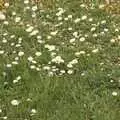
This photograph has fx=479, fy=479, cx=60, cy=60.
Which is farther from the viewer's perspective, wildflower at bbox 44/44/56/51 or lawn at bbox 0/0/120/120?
wildflower at bbox 44/44/56/51

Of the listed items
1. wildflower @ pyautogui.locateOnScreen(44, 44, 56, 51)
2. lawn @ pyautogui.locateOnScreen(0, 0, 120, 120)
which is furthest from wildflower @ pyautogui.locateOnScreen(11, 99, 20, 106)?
wildflower @ pyautogui.locateOnScreen(44, 44, 56, 51)

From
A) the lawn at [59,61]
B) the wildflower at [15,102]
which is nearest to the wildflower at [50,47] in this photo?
the lawn at [59,61]

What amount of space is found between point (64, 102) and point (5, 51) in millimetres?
2409

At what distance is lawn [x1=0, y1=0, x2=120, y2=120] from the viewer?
28.2 feet

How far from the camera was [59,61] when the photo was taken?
9664mm

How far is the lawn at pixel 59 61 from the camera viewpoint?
8.59 m

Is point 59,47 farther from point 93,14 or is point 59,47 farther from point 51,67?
point 93,14

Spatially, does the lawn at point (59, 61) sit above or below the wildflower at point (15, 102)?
above

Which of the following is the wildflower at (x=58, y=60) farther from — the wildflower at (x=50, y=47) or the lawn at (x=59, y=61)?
the wildflower at (x=50, y=47)

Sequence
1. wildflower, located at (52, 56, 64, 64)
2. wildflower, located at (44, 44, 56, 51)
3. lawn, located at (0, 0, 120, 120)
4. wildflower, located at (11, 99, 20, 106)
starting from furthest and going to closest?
wildflower, located at (44, 44, 56, 51), wildflower, located at (52, 56, 64, 64), wildflower, located at (11, 99, 20, 106), lawn, located at (0, 0, 120, 120)

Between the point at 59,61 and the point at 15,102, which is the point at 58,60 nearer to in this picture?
the point at 59,61

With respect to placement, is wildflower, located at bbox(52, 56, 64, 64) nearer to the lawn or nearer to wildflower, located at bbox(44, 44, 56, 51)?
the lawn

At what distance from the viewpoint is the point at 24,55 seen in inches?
401

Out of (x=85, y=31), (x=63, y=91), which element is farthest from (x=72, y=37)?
(x=63, y=91)
